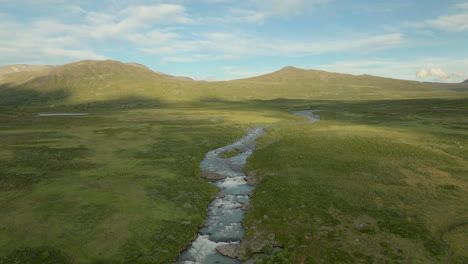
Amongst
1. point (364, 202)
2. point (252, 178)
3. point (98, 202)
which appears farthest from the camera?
point (252, 178)

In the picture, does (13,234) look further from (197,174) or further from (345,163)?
(345,163)

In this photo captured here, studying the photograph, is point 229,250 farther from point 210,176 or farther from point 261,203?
point 210,176

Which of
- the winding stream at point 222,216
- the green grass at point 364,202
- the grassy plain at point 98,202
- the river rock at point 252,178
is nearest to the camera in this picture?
the grassy plain at point 98,202

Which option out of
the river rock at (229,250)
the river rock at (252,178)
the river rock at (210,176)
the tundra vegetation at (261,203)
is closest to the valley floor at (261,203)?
the tundra vegetation at (261,203)

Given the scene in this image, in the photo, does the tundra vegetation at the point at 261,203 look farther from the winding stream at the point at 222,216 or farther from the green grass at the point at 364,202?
the winding stream at the point at 222,216

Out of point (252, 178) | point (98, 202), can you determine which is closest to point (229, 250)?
point (98, 202)

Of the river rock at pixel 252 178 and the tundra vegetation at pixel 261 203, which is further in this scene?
the river rock at pixel 252 178

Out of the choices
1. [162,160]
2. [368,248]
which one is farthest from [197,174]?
[368,248]

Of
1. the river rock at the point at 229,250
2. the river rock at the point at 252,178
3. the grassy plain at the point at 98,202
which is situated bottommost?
the river rock at the point at 229,250

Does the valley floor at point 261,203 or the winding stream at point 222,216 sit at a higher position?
the valley floor at point 261,203
